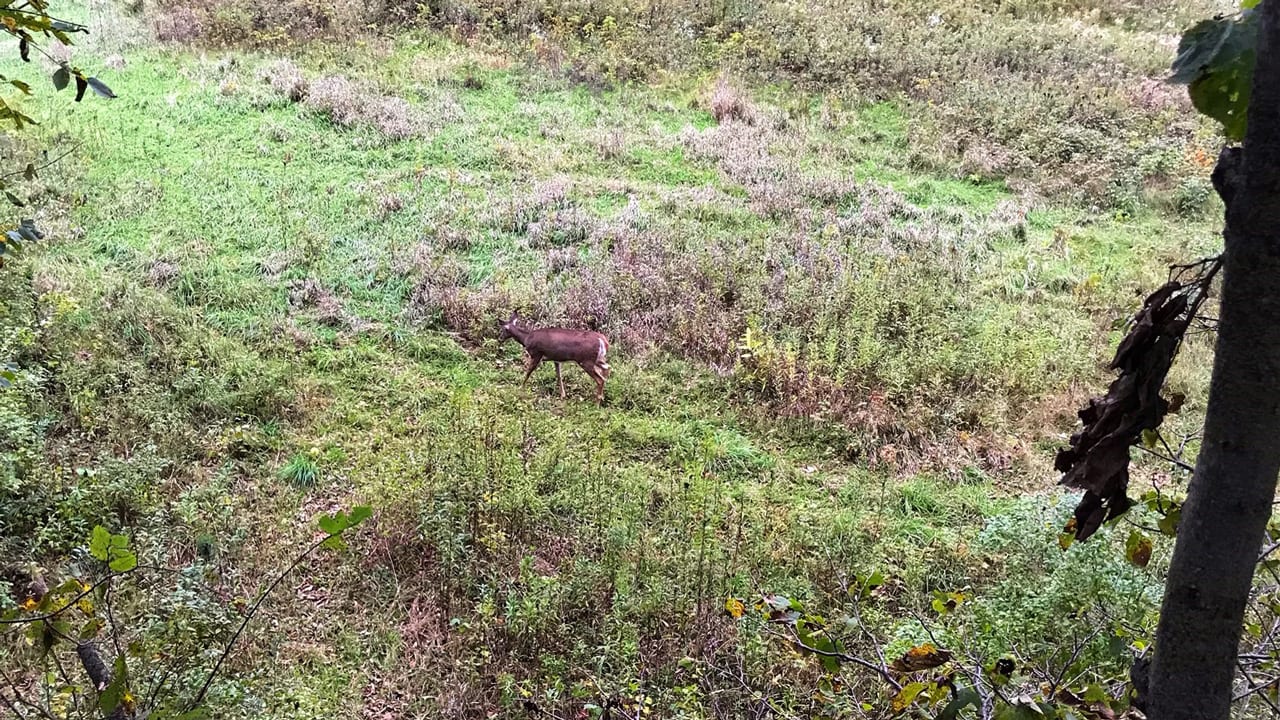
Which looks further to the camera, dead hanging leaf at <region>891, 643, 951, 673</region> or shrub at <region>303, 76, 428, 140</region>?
shrub at <region>303, 76, 428, 140</region>

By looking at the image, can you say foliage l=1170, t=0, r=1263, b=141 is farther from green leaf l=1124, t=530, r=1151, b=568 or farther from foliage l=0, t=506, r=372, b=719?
foliage l=0, t=506, r=372, b=719

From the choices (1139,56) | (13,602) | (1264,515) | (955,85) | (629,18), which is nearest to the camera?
(1264,515)

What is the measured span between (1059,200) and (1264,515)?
12.2 meters

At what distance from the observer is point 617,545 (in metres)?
5.44

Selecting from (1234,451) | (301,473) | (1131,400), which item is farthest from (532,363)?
(1234,451)

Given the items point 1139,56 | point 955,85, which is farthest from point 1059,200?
point 1139,56

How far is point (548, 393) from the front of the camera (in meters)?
7.52

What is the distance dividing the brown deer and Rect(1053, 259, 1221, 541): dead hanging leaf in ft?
18.8

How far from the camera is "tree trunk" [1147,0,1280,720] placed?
971 mm

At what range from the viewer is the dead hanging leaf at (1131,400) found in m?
1.43

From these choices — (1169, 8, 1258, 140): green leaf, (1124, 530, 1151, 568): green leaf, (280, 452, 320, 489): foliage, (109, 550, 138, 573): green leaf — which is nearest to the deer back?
(280, 452, 320, 489): foliage

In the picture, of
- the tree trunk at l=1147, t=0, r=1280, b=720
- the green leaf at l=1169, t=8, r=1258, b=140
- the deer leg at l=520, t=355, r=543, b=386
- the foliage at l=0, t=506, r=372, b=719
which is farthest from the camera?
the deer leg at l=520, t=355, r=543, b=386

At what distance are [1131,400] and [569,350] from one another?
5.92 meters

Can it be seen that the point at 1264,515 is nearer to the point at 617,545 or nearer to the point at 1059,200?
the point at 617,545
